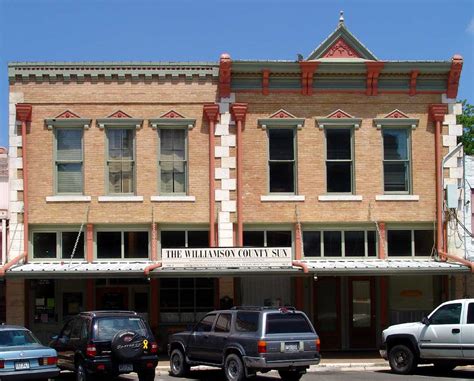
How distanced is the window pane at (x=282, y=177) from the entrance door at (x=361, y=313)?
366 cm

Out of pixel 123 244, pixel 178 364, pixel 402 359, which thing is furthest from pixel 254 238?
pixel 402 359

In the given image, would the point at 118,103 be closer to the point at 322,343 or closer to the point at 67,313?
the point at 67,313

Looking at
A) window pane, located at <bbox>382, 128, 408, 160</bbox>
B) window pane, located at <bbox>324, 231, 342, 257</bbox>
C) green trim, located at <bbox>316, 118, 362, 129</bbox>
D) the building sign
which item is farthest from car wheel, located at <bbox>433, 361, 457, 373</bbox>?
green trim, located at <bbox>316, 118, 362, 129</bbox>

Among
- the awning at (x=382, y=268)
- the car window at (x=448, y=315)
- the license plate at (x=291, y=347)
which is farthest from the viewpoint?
the awning at (x=382, y=268)

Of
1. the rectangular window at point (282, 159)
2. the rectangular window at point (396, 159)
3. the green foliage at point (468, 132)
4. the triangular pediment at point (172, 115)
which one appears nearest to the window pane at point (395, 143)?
the rectangular window at point (396, 159)

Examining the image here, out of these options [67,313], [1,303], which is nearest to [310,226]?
[67,313]

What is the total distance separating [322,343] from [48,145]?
10.5 m

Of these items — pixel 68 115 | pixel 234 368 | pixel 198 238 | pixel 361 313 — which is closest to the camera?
pixel 234 368

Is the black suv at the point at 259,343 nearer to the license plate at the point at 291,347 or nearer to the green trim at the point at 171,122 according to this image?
the license plate at the point at 291,347

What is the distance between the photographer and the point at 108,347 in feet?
58.8

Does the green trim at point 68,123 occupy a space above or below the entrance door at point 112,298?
above

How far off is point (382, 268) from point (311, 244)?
3279 millimetres

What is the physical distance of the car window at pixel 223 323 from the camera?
19375 millimetres

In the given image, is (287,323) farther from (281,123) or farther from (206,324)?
(281,123)
